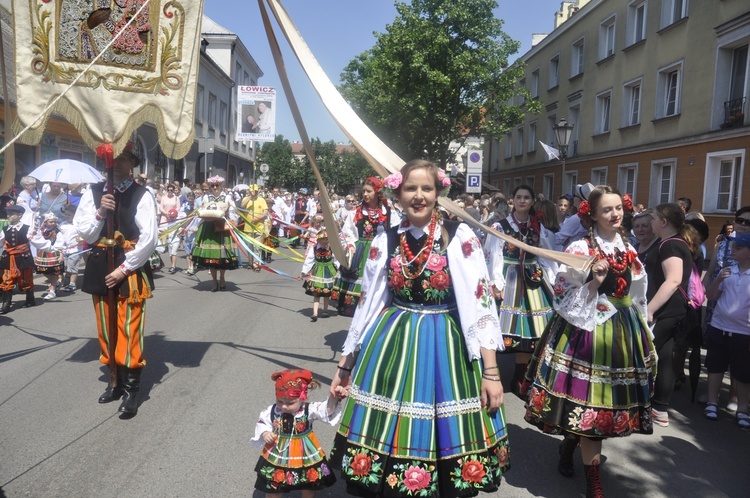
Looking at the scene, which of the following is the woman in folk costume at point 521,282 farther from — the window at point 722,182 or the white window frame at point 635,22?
the white window frame at point 635,22

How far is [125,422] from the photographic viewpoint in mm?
4461

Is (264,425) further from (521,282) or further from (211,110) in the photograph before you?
(211,110)

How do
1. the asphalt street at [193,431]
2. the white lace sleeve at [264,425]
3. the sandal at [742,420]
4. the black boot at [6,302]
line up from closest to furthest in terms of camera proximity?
1. the white lace sleeve at [264,425]
2. the asphalt street at [193,431]
3. the sandal at [742,420]
4. the black boot at [6,302]

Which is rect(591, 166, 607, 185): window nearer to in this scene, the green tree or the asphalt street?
the green tree

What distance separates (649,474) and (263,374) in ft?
11.3

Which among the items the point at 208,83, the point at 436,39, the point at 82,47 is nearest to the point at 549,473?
the point at 82,47

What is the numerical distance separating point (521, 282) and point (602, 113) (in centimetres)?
2059

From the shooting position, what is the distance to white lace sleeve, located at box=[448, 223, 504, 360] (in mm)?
2838

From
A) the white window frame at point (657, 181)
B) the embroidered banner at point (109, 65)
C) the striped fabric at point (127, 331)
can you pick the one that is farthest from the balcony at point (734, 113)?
the striped fabric at point (127, 331)

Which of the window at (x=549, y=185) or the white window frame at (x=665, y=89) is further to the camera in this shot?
the window at (x=549, y=185)

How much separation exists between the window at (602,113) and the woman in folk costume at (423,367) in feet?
73.8

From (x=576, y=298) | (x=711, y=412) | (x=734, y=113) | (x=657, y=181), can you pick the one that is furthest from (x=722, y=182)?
(x=576, y=298)

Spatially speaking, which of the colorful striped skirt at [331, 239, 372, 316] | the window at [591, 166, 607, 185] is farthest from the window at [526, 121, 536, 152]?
the colorful striped skirt at [331, 239, 372, 316]

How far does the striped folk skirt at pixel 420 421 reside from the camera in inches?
106
